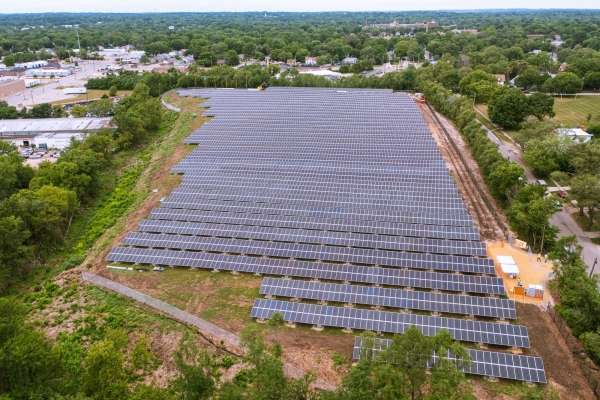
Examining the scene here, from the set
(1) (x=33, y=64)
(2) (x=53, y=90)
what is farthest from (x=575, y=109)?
(1) (x=33, y=64)

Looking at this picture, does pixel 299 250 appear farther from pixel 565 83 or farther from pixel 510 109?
pixel 565 83

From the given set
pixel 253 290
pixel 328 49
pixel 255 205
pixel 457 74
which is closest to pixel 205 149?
pixel 255 205

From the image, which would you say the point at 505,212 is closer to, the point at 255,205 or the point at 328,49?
the point at 255,205

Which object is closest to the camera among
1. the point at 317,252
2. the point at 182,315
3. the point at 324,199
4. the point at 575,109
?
the point at 182,315

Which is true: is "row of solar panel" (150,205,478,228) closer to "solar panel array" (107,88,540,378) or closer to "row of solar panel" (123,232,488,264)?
"solar panel array" (107,88,540,378)

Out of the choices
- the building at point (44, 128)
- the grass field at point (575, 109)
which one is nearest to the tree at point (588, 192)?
the grass field at point (575, 109)
